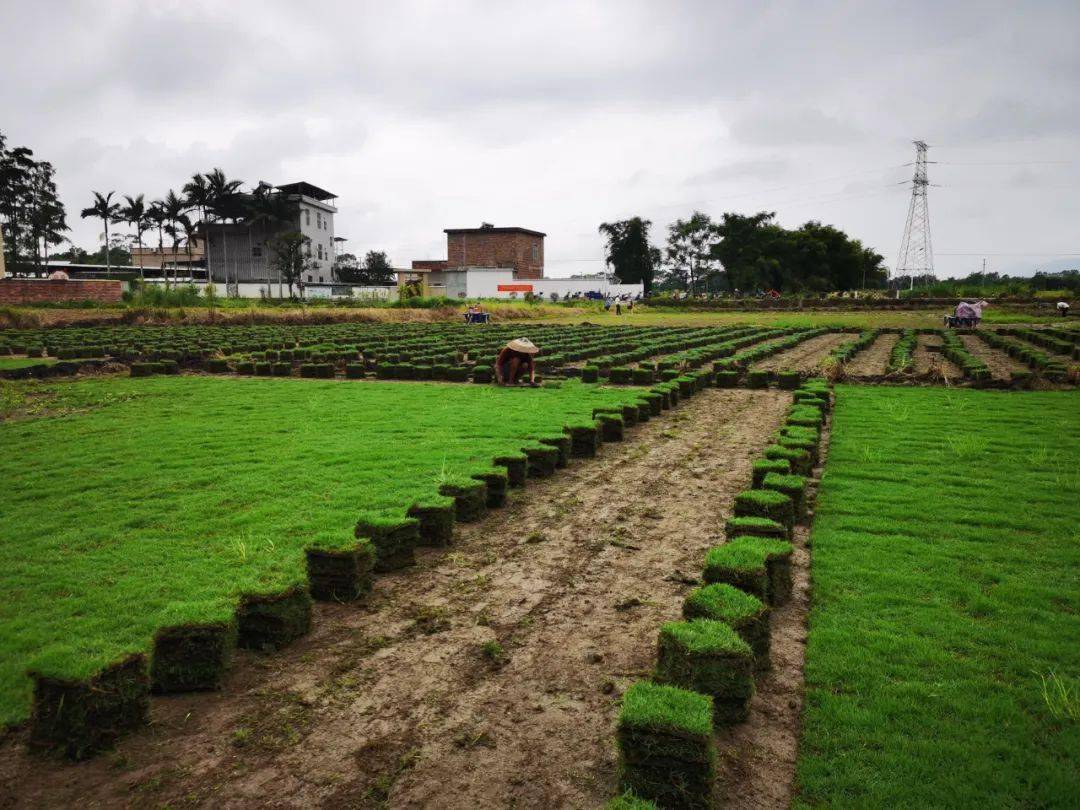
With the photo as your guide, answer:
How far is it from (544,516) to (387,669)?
3.37 metres

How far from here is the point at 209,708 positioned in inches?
169

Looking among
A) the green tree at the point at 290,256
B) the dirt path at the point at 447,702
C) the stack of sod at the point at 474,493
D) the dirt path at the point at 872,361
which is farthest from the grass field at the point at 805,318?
the dirt path at the point at 447,702

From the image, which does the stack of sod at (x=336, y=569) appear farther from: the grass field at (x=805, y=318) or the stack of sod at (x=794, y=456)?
the grass field at (x=805, y=318)

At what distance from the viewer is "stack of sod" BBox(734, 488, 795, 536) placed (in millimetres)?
7049

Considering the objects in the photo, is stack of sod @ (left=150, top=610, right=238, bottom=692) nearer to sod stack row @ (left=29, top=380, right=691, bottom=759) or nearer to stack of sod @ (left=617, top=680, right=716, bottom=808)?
sod stack row @ (left=29, top=380, right=691, bottom=759)

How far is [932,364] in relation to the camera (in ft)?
66.0

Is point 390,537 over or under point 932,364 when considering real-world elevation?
under

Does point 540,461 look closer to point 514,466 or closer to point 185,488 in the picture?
point 514,466

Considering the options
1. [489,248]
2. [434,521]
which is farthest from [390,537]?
[489,248]

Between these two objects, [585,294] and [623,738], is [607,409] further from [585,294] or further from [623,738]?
[585,294]

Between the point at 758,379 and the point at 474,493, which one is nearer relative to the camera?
the point at 474,493

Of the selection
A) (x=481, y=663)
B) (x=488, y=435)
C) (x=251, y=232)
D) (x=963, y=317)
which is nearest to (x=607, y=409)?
(x=488, y=435)

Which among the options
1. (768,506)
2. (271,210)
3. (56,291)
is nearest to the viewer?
(768,506)

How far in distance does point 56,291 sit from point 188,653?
154 ft
